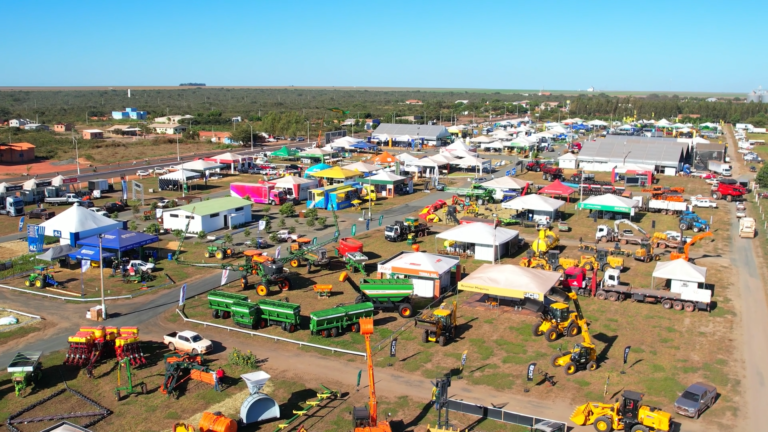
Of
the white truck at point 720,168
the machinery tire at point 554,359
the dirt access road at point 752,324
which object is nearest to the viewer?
the dirt access road at point 752,324

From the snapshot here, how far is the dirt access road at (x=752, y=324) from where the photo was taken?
63.1ft

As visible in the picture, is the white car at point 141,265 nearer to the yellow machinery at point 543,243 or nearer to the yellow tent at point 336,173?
the yellow machinery at point 543,243

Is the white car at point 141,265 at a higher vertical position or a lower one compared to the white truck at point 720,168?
lower

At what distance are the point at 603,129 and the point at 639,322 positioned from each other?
111 meters

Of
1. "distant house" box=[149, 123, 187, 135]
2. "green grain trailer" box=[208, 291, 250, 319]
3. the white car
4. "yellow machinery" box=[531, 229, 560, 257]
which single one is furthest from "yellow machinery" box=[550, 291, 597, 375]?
"distant house" box=[149, 123, 187, 135]

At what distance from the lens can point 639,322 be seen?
26328 mm

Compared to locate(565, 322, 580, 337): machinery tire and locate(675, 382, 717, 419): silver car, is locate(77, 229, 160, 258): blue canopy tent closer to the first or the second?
locate(565, 322, 580, 337): machinery tire

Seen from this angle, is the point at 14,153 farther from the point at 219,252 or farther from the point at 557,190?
the point at 557,190

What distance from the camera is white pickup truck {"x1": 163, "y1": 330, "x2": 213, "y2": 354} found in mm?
22875

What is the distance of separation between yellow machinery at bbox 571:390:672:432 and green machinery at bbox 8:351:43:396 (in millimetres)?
18082

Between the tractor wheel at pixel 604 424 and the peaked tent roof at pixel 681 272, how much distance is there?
13856 millimetres

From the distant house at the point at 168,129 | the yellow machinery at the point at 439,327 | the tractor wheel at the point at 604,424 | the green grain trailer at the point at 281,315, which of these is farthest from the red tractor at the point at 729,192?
the distant house at the point at 168,129

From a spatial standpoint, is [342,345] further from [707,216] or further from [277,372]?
[707,216]

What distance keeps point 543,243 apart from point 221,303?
19.6m
